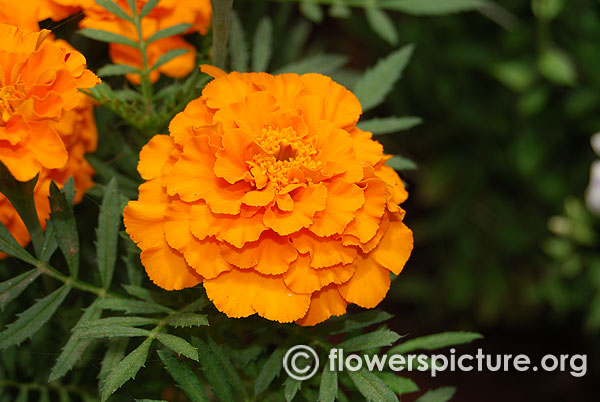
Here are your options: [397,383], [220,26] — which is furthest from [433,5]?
[397,383]

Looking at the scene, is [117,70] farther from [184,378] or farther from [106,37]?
[184,378]

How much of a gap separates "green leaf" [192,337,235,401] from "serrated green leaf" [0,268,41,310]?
15cm

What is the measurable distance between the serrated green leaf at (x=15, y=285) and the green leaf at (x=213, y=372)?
0.15 metres

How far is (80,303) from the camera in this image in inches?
27.5

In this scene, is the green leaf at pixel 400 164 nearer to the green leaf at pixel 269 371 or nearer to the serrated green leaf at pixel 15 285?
the green leaf at pixel 269 371

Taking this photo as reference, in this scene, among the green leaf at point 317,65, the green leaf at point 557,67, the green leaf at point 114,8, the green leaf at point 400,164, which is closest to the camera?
the green leaf at point 114,8

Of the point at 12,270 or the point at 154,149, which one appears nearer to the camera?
the point at 154,149

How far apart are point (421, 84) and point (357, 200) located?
93 centimetres

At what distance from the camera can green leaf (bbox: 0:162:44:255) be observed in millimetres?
576

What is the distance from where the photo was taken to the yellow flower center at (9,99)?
0.56 metres

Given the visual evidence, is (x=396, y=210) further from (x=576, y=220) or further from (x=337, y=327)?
(x=576, y=220)

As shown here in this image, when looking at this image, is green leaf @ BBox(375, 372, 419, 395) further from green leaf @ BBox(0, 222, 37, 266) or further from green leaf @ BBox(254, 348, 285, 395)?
green leaf @ BBox(0, 222, 37, 266)

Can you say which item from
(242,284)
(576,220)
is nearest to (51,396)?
(242,284)

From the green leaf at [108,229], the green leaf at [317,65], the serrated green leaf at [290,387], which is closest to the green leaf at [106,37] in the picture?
the green leaf at [108,229]
